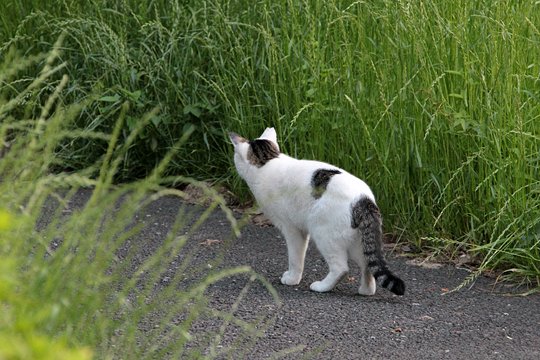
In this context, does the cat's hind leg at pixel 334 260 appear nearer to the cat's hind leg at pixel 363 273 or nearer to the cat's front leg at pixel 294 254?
the cat's hind leg at pixel 363 273

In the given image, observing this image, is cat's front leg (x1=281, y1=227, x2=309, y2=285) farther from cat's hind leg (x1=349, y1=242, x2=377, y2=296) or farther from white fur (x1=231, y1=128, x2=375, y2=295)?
cat's hind leg (x1=349, y1=242, x2=377, y2=296)

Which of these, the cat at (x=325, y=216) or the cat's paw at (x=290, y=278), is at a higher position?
the cat at (x=325, y=216)

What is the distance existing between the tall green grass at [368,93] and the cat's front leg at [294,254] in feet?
2.58

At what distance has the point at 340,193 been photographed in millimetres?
5555

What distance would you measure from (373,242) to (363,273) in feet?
0.85

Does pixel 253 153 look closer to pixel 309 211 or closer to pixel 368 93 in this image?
pixel 309 211

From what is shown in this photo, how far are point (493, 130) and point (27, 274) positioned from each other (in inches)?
145

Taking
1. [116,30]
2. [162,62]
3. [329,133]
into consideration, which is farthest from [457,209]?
[116,30]

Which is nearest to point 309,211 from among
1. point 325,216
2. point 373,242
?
point 325,216

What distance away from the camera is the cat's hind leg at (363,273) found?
5621 millimetres

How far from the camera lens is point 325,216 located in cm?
558

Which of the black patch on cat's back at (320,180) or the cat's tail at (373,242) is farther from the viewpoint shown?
the black patch on cat's back at (320,180)

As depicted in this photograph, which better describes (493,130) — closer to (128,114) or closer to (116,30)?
(128,114)

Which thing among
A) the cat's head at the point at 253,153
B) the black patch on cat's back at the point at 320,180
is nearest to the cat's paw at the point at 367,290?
the black patch on cat's back at the point at 320,180
